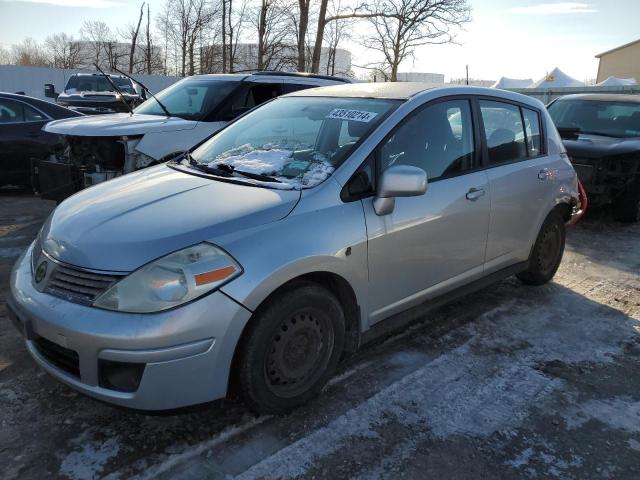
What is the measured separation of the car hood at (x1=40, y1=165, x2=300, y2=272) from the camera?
2422mm

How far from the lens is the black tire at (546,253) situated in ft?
15.1

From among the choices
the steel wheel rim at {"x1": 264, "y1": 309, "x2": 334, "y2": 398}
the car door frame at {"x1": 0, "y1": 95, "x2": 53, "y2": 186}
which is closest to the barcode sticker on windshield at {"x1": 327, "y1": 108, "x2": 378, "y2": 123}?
the steel wheel rim at {"x1": 264, "y1": 309, "x2": 334, "y2": 398}

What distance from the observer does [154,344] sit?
7.40ft

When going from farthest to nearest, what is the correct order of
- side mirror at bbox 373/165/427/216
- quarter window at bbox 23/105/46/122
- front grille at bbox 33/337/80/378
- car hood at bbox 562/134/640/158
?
quarter window at bbox 23/105/46/122 → car hood at bbox 562/134/640/158 → side mirror at bbox 373/165/427/216 → front grille at bbox 33/337/80/378

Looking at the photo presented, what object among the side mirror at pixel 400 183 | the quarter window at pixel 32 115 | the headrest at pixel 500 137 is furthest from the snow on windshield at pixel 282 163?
the quarter window at pixel 32 115

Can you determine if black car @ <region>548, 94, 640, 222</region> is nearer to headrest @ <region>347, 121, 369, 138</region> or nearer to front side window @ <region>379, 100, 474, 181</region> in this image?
front side window @ <region>379, 100, 474, 181</region>

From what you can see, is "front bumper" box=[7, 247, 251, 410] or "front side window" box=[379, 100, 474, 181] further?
"front side window" box=[379, 100, 474, 181]

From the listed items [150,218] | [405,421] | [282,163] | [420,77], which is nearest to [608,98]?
[282,163]

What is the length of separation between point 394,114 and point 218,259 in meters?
1.50

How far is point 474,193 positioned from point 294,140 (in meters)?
1.27

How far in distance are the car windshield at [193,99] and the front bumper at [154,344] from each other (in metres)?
4.29

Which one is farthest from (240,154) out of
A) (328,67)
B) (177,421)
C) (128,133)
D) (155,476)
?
(328,67)

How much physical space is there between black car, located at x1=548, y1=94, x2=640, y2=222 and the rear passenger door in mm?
2987

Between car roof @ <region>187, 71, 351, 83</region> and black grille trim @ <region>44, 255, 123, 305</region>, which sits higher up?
car roof @ <region>187, 71, 351, 83</region>
